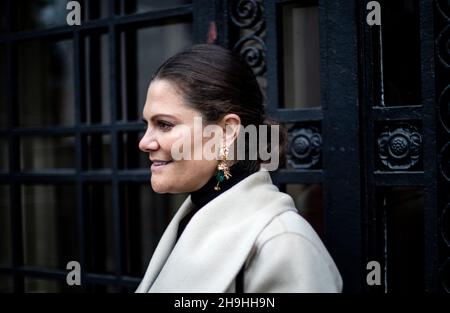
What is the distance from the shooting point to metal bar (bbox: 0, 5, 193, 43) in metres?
3.31

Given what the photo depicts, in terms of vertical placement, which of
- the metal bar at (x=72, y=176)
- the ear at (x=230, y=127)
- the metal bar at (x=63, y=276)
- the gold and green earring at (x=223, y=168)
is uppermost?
the ear at (x=230, y=127)

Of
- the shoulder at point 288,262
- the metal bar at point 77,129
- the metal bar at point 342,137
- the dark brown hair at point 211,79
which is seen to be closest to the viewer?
the shoulder at point 288,262

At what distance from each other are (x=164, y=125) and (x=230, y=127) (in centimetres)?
27

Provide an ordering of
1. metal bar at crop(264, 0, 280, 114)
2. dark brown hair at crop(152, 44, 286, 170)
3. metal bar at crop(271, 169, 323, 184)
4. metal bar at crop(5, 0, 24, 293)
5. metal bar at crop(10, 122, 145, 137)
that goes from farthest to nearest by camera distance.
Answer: metal bar at crop(5, 0, 24, 293) < metal bar at crop(10, 122, 145, 137) < metal bar at crop(264, 0, 280, 114) < metal bar at crop(271, 169, 323, 184) < dark brown hair at crop(152, 44, 286, 170)

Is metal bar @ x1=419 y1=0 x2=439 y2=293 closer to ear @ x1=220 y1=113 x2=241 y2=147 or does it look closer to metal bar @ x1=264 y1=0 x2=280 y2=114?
metal bar @ x1=264 y1=0 x2=280 y2=114

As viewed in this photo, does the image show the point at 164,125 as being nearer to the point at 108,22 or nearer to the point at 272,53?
the point at 272,53

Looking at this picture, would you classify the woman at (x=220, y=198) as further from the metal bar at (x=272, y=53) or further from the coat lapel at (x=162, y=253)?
the metal bar at (x=272, y=53)

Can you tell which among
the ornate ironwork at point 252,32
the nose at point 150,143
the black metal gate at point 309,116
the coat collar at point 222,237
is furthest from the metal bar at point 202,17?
the coat collar at point 222,237

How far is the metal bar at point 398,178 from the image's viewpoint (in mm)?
2646

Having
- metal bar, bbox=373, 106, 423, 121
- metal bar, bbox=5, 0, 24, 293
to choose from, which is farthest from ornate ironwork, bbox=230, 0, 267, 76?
metal bar, bbox=5, 0, 24, 293

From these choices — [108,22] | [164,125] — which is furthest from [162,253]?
[108,22]

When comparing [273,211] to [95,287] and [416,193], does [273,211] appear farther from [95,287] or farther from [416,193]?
[416,193]

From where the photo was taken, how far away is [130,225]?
12.3 feet

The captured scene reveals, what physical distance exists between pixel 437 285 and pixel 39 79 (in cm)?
348
